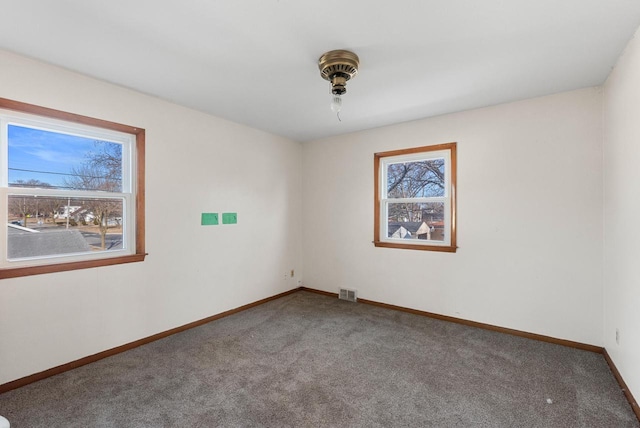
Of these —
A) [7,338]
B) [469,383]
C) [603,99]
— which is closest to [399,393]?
[469,383]

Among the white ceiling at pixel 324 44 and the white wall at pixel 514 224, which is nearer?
the white ceiling at pixel 324 44

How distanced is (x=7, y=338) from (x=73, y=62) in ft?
6.90

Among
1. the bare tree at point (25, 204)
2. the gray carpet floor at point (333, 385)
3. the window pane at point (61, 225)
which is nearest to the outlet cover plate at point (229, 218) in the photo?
the window pane at point (61, 225)

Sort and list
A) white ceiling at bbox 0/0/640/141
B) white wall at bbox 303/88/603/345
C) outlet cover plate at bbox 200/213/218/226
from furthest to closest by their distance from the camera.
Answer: outlet cover plate at bbox 200/213/218/226, white wall at bbox 303/88/603/345, white ceiling at bbox 0/0/640/141

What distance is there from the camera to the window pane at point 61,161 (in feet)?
7.32

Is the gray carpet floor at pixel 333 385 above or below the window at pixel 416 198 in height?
below

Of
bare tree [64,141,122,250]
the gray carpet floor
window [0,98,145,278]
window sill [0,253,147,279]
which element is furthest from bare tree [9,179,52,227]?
the gray carpet floor

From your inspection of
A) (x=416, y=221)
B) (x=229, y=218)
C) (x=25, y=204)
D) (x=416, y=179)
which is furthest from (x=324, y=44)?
(x=25, y=204)

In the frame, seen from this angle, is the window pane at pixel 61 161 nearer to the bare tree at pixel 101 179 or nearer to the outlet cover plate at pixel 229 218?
the bare tree at pixel 101 179

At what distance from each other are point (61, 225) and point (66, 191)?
29 centimetres

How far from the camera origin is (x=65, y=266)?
2.34 metres

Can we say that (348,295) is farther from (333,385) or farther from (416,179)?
(333,385)

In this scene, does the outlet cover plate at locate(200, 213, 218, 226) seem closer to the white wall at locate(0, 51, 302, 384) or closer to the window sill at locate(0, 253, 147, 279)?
the white wall at locate(0, 51, 302, 384)

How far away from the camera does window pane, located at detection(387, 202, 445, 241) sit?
3541mm
